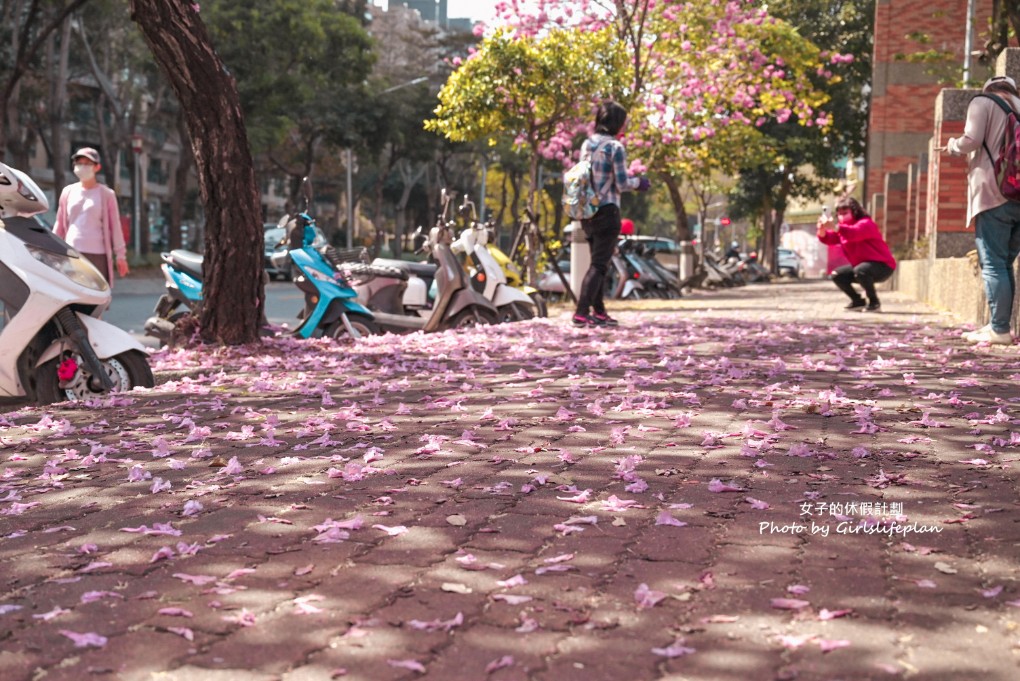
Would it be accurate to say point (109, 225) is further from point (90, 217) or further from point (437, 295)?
point (437, 295)

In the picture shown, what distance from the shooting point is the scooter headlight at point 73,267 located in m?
7.26

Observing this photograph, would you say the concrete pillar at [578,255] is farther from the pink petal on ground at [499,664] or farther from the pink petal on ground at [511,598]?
the pink petal on ground at [499,664]

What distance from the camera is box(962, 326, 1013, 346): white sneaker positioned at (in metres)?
9.84

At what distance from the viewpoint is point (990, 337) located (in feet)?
32.6

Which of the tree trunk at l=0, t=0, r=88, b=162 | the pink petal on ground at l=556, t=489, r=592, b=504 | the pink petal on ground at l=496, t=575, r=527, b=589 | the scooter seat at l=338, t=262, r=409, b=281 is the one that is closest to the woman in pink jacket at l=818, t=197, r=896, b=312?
the scooter seat at l=338, t=262, r=409, b=281

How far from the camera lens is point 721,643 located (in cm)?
292

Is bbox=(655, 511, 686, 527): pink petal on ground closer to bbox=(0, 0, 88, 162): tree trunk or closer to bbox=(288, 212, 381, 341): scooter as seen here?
bbox=(288, 212, 381, 341): scooter

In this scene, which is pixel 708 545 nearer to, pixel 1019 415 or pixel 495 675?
pixel 495 675

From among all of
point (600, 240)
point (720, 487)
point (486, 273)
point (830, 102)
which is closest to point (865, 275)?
point (600, 240)

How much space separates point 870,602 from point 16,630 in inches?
81.3

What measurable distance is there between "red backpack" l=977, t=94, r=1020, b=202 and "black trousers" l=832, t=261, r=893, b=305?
21.5ft

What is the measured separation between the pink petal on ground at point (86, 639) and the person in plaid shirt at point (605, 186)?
9.40m

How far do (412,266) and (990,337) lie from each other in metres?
6.76

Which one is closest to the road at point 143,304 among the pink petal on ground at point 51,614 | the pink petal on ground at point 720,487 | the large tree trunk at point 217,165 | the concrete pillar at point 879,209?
the large tree trunk at point 217,165
